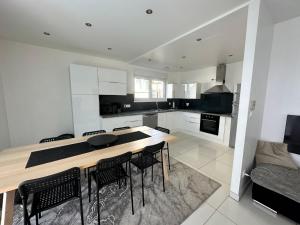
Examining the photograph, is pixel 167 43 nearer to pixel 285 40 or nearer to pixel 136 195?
pixel 285 40

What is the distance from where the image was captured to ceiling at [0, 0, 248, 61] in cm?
141

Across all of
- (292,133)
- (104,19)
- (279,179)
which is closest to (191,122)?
(292,133)

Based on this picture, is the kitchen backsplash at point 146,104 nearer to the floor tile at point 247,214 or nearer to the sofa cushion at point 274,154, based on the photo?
the sofa cushion at point 274,154

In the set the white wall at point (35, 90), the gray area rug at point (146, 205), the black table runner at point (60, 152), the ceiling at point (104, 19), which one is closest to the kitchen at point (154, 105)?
the white wall at point (35, 90)

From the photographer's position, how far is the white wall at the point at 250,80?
1436 millimetres

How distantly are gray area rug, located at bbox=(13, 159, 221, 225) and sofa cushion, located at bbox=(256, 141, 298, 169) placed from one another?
2.71 ft

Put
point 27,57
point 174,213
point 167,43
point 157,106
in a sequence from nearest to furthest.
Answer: point 174,213
point 167,43
point 27,57
point 157,106

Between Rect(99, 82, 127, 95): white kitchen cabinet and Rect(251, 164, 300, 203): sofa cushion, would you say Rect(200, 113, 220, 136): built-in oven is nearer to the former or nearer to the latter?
Rect(251, 164, 300, 203): sofa cushion

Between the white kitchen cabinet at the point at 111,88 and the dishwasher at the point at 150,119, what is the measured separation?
1.02 metres

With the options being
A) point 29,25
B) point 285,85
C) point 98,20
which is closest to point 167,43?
point 98,20

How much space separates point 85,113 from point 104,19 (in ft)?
6.87

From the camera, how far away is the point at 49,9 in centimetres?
150

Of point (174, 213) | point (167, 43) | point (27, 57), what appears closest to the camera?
point (174, 213)

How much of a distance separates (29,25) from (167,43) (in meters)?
2.22
